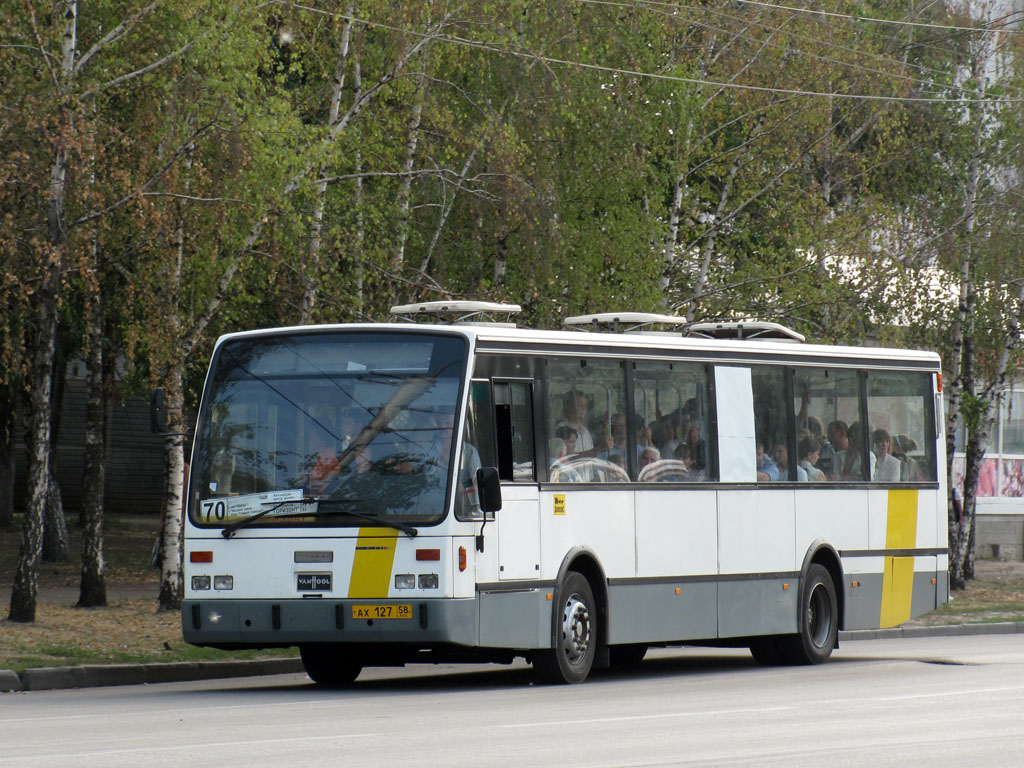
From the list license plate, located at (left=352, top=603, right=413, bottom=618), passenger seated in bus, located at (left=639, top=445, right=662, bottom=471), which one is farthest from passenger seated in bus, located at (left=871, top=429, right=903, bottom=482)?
license plate, located at (left=352, top=603, right=413, bottom=618)

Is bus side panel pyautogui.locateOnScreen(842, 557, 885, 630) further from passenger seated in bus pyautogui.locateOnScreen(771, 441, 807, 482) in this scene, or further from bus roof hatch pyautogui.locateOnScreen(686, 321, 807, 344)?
bus roof hatch pyautogui.locateOnScreen(686, 321, 807, 344)

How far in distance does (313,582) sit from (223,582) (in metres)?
0.81

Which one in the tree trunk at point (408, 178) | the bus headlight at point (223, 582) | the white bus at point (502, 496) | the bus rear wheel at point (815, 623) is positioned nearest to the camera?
the white bus at point (502, 496)

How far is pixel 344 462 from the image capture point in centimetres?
1444

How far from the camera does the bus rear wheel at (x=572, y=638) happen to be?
1512cm

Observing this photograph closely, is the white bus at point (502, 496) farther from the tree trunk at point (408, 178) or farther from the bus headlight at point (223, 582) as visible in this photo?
the tree trunk at point (408, 178)

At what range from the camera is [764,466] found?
59.3 feet

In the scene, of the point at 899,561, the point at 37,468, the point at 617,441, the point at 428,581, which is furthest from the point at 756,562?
the point at 37,468

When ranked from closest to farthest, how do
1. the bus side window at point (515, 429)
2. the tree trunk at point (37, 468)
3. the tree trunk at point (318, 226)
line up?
the bus side window at point (515, 429)
the tree trunk at point (37, 468)
the tree trunk at point (318, 226)

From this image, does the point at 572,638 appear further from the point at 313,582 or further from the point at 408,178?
the point at 408,178

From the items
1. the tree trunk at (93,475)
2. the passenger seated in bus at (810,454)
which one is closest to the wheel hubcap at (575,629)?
the passenger seated in bus at (810,454)

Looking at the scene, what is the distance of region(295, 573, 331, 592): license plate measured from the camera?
14312 millimetres

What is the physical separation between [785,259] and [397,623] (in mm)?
16546

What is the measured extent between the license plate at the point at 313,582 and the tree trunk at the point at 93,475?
8.09m
